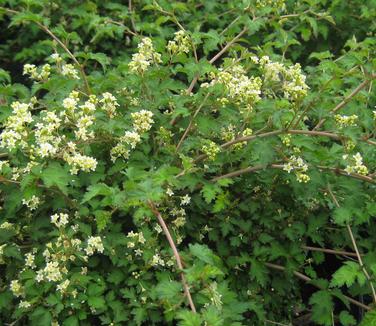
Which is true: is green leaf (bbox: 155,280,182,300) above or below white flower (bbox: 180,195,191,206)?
above

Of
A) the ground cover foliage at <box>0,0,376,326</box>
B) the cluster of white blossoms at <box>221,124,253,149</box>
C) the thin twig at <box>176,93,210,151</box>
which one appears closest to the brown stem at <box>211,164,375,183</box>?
the ground cover foliage at <box>0,0,376,326</box>

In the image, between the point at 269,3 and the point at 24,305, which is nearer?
the point at 24,305

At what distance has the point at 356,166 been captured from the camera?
265cm

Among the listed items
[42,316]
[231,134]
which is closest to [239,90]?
[231,134]

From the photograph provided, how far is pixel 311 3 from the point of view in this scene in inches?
156

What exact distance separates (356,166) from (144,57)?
3.38 feet

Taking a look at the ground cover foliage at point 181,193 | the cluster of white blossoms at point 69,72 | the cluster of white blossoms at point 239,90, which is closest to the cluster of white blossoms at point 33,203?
the ground cover foliage at point 181,193

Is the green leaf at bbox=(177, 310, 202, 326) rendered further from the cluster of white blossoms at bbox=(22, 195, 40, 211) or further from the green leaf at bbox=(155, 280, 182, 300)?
the cluster of white blossoms at bbox=(22, 195, 40, 211)

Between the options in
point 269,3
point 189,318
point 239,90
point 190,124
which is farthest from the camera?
point 269,3

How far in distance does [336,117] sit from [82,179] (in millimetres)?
1077

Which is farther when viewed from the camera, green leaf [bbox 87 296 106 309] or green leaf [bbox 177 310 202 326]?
green leaf [bbox 87 296 106 309]

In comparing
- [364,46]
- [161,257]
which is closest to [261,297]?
[161,257]

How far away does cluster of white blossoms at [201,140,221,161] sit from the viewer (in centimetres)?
274

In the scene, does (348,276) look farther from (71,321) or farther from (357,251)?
(71,321)
